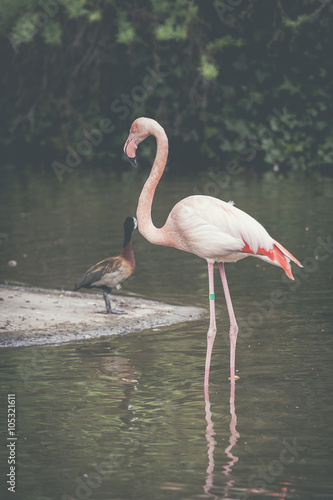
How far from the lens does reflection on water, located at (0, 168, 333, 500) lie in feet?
17.3

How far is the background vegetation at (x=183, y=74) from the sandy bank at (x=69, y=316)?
15.5 metres

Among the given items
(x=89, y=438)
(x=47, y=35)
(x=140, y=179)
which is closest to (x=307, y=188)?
(x=140, y=179)

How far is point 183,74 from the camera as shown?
2677cm

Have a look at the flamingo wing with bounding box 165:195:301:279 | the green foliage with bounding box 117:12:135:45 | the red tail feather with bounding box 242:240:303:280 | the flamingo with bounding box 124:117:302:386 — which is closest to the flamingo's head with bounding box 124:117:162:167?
the flamingo with bounding box 124:117:302:386

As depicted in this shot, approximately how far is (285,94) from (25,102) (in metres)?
7.64

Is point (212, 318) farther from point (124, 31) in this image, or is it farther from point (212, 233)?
point (124, 31)

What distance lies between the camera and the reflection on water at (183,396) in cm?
527

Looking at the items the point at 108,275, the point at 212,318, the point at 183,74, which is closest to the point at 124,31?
the point at 183,74

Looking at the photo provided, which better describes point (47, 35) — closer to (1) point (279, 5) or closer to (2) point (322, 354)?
(1) point (279, 5)

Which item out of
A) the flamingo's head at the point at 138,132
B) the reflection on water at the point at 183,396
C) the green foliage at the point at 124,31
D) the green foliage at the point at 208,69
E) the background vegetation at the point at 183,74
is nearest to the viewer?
the reflection on water at the point at 183,396

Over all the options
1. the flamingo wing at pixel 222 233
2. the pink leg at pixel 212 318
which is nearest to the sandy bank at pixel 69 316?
the pink leg at pixel 212 318

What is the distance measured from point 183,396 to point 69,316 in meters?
2.71

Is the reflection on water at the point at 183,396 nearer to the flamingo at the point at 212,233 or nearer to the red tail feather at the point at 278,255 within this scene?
the flamingo at the point at 212,233

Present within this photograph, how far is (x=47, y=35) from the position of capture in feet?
85.7
